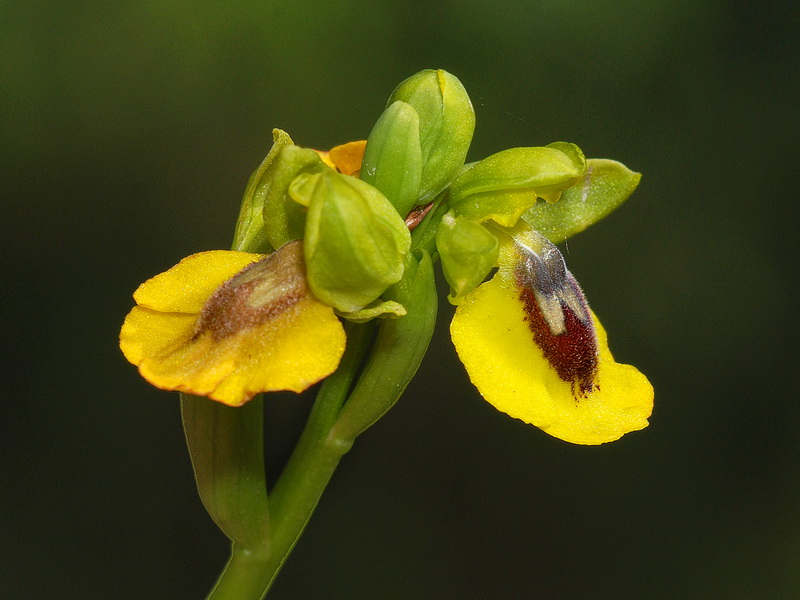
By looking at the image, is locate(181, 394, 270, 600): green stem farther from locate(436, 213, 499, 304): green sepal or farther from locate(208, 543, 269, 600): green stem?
locate(436, 213, 499, 304): green sepal

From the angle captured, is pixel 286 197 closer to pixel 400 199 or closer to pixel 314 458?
pixel 400 199

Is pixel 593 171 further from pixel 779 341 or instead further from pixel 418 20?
pixel 779 341

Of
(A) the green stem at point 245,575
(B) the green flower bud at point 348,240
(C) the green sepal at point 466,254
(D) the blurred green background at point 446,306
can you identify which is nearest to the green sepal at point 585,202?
(C) the green sepal at point 466,254

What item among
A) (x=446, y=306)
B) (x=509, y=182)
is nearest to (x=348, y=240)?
(x=509, y=182)

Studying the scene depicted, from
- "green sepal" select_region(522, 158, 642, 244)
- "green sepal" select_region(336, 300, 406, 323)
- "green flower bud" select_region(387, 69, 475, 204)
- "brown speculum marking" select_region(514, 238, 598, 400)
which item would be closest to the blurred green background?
"green sepal" select_region(522, 158, 642, 244)

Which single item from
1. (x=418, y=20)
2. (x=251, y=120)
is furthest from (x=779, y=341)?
(x=251, y=120)
